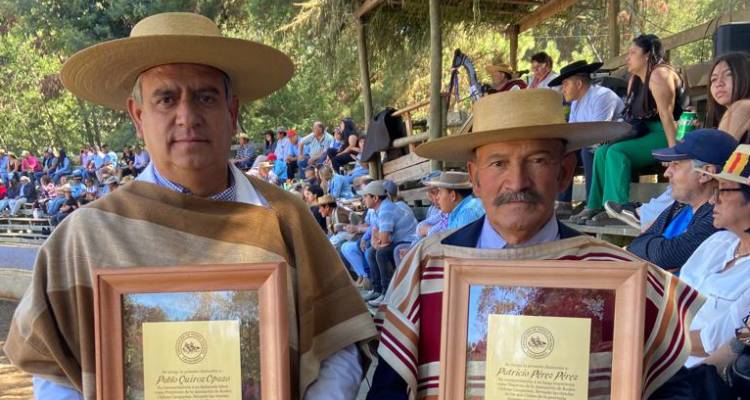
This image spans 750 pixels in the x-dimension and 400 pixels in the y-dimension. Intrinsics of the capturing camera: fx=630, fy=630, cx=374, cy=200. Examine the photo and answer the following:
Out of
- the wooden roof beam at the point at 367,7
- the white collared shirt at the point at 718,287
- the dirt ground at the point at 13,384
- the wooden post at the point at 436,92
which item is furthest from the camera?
the wooden roof beam at the point at 367,7

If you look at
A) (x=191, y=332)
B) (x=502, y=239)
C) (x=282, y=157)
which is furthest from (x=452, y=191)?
(x=282, y=157)

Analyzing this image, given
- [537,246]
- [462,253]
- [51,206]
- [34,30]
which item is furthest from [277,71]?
[34,30]

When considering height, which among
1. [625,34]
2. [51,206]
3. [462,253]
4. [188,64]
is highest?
[625,34]

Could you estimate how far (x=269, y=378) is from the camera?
1769 millimetres

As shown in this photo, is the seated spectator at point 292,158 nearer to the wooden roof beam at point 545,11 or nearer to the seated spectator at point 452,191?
the wooden roof beam at point 545,11

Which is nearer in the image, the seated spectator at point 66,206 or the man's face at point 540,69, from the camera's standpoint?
the man's face at point 540,69

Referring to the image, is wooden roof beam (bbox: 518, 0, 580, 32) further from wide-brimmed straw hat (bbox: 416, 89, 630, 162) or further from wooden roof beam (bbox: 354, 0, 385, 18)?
wide-brimmed straw hat (bbox: 416, 89, 630, 162)

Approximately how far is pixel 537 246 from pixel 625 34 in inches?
966

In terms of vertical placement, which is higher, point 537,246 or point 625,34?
point 625,34

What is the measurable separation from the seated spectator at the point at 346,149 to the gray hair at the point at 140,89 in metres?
12.0

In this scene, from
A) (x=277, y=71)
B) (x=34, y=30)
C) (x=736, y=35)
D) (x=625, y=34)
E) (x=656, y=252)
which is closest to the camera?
(x=277, y=71)

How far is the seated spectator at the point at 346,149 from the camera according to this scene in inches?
575

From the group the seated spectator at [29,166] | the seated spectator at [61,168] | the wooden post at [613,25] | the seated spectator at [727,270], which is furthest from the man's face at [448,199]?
the seated spectator at [29,166]

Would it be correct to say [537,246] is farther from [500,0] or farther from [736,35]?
[500,0]
